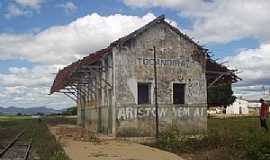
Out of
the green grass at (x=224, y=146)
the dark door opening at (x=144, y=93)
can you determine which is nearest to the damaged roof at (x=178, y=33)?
the dark door opening at (x=144, y=93)

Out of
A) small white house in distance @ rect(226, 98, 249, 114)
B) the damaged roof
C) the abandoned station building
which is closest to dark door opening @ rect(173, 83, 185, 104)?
the abandoned station building

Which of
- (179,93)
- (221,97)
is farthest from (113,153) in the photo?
(221,97)

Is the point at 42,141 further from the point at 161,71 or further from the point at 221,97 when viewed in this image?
the point at 221,97

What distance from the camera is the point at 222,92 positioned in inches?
2808

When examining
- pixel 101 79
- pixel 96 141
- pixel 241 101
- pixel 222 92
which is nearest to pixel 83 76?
pixel 101 79

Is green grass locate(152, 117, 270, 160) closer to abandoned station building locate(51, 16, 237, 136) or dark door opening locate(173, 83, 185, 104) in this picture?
abandoned station building locate(51, 16, 237, 136)

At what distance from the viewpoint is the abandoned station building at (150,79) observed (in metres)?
23.8

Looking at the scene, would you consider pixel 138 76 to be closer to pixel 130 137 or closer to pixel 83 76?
pixel 130 137

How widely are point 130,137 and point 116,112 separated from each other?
135 cm

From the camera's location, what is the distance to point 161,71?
81.6 feet

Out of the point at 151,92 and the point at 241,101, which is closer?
the point at 151,92

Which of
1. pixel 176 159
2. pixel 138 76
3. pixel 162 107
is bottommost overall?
pixel 176 159

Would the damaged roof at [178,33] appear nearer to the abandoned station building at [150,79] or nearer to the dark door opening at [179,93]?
the abandoned station building at [150,79]

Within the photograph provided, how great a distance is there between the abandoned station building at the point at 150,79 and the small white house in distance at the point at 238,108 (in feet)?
253
